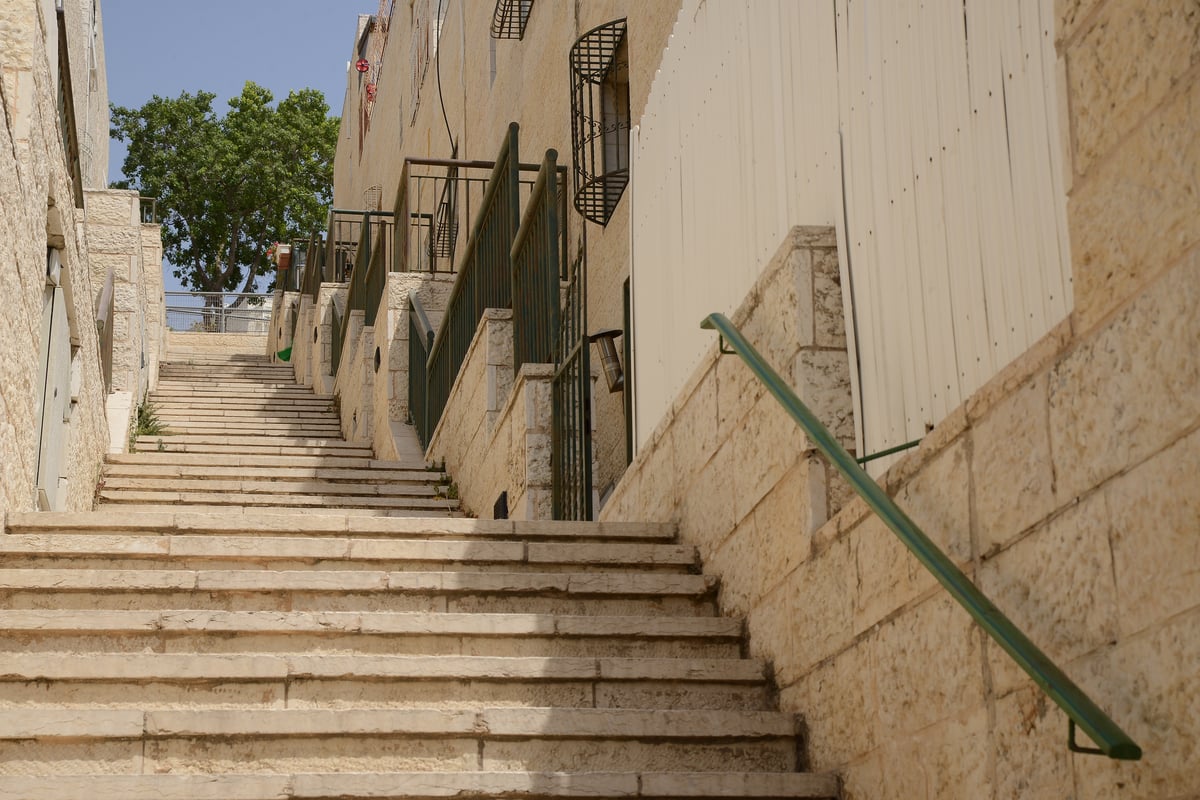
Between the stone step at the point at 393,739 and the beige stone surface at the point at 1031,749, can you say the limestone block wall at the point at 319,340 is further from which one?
the beige stone surface at the point at 1031,749

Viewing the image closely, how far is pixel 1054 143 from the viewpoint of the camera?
3.29m

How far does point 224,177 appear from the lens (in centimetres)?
4509

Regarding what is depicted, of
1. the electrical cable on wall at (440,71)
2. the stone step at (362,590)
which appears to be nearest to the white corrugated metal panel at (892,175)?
the stone step at (362,590)

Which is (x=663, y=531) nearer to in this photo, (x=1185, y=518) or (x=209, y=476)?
(x=1185, y=518)

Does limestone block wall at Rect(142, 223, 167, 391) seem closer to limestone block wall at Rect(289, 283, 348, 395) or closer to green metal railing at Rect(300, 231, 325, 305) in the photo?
limestone block wall at Rect(289, 283, 348, 395)

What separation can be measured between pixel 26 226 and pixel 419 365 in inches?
286

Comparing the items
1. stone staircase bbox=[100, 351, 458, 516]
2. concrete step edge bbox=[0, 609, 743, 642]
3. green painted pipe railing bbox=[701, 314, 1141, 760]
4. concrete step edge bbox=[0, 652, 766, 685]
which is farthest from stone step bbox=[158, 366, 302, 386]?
green painted pipe railing bbox=[701, 314, 1141, 760]

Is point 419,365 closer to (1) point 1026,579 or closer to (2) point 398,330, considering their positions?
(2) point 398,330

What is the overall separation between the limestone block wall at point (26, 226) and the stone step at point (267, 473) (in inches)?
107

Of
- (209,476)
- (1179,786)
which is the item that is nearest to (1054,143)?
(1179,786)

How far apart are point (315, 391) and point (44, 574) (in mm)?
16117

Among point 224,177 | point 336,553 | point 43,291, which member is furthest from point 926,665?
point 224,177

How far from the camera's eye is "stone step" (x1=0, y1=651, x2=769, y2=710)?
4594mm

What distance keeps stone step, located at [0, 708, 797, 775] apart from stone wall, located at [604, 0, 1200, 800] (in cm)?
54
